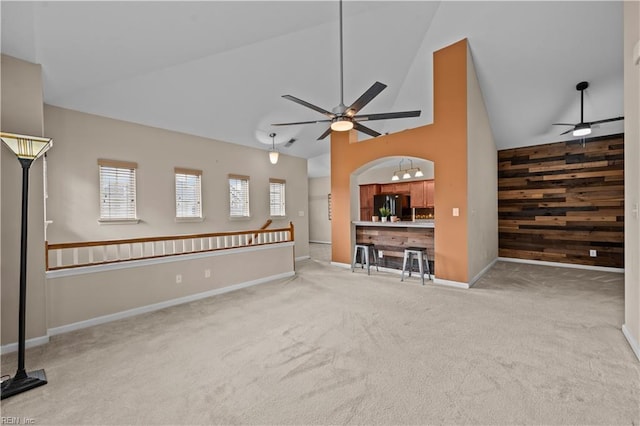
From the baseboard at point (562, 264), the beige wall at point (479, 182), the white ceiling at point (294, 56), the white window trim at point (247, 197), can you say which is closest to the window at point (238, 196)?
the white window trim at point (247, 197)

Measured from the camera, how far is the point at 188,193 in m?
5.79

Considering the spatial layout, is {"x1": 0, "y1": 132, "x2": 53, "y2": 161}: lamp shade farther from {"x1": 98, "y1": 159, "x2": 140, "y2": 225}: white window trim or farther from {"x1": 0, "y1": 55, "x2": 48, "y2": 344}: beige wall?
{"x1": 98, "y1": 159, "x2": 140, "y2": 225}: white window trim

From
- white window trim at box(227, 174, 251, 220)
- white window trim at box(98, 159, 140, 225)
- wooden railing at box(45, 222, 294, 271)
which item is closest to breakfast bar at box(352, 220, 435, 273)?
wooden railing at box(45, 222, 294, 271)

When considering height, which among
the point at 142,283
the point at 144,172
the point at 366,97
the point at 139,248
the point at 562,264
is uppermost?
the point at 366,97

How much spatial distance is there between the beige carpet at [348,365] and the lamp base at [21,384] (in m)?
0.05

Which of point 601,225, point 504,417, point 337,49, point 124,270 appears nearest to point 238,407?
point 504,417

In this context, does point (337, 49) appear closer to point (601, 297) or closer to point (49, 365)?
point (49, 365)

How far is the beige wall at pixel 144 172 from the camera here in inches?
165

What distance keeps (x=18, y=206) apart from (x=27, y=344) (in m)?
1.35

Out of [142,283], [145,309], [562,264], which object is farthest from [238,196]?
[562,264]

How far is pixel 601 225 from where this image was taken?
5797mm

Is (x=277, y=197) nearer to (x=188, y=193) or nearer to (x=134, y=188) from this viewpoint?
(x=188, y=193)

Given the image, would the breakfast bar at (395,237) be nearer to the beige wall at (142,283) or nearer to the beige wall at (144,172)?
the beige wall at (142,283)

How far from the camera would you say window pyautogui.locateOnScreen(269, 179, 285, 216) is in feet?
24.5
